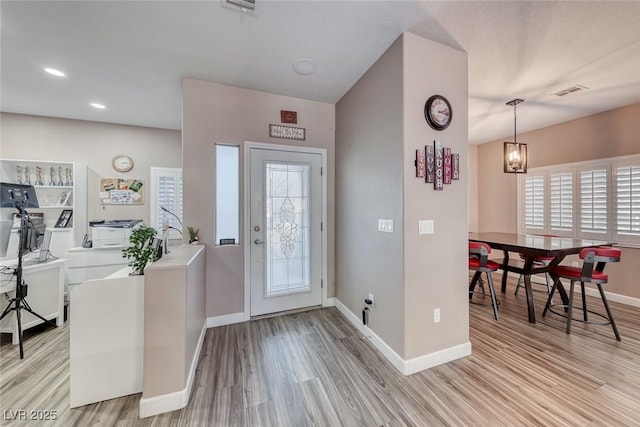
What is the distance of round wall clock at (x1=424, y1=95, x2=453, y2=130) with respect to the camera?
2.06 metres

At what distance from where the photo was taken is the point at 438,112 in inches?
82.8

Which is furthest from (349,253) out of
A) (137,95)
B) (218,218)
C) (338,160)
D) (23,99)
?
(23,99)

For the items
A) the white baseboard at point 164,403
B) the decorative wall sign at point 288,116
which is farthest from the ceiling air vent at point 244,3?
the white baseboard at point 164,403

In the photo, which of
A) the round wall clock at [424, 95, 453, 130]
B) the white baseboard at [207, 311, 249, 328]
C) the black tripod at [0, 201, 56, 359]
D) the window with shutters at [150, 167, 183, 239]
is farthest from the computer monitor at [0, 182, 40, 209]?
the round wall clock at [424, 95, 453, 130]

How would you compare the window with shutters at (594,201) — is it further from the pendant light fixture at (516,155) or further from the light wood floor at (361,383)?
the light wood floor at (361,383)

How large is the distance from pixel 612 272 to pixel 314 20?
5.18 meters

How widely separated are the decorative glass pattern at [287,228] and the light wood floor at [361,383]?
2.07 feet

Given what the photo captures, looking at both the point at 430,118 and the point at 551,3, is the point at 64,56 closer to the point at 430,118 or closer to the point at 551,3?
the point at 430,118

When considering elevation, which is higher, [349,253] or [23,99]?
[23,99]

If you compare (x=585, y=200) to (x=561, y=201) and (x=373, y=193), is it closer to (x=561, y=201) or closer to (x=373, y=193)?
(x=561, y=201)

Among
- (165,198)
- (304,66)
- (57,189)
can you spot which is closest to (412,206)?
(304,66)

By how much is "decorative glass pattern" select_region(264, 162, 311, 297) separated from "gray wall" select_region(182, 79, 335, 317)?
33 cm

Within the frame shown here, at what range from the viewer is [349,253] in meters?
2.97

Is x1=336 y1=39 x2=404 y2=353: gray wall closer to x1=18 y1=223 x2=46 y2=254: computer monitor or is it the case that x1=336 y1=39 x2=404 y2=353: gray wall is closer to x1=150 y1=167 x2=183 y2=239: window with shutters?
x1=150 y1=167 x2=183 y2=239: window with shutters
